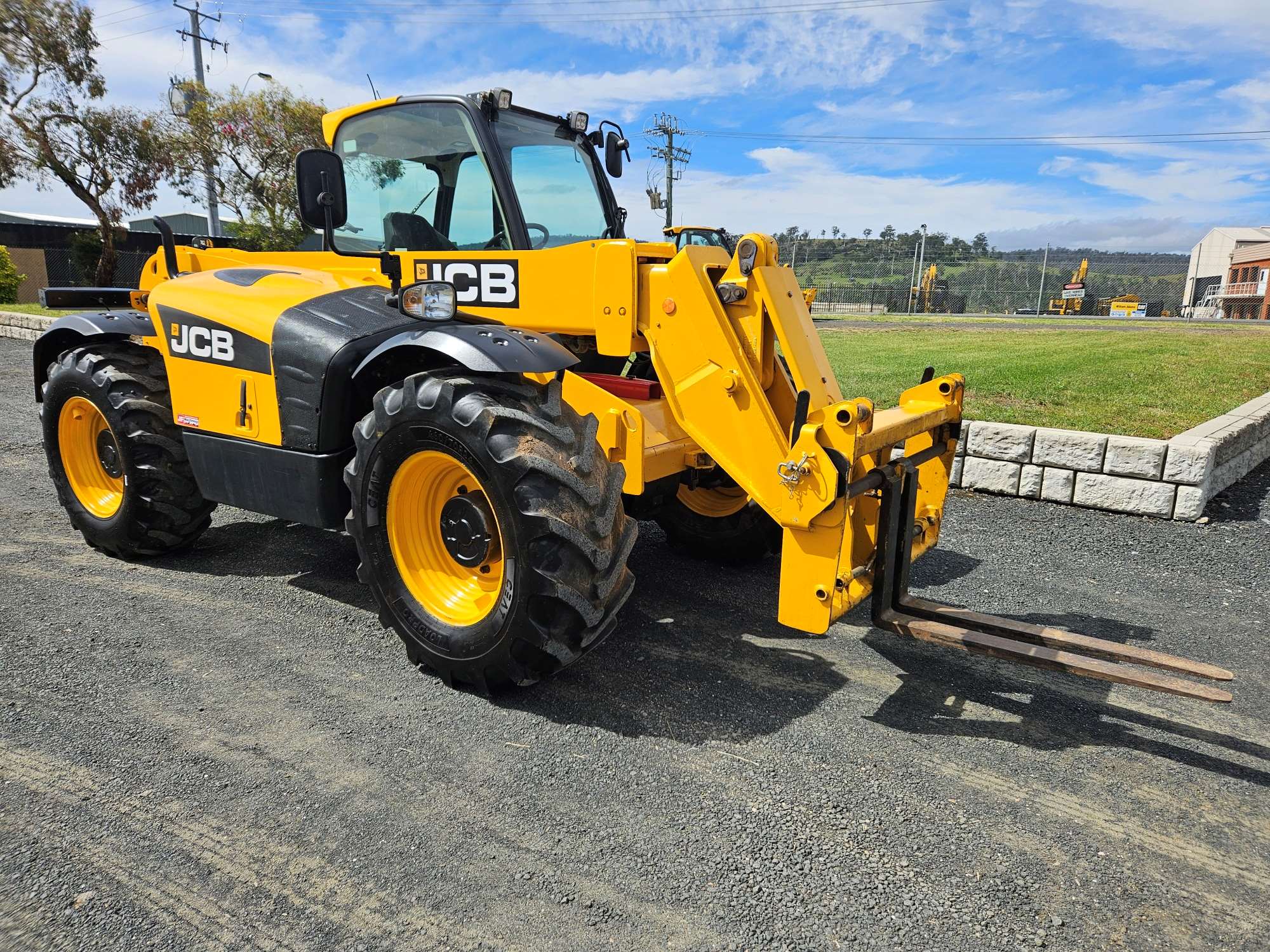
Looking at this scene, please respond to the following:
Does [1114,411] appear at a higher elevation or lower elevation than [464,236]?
lower

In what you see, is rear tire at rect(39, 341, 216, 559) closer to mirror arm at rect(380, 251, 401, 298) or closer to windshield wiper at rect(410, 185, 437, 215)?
mirror arm at rect(380, 251, 401, 298)

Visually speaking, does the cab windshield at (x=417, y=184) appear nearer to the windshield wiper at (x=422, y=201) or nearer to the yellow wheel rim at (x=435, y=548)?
the windshield wiper at (x=422, y=201)

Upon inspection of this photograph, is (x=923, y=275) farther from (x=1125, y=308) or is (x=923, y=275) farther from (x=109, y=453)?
(x=109, y=453)

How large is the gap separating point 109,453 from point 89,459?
37 cm

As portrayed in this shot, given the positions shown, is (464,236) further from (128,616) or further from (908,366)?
(908,366)

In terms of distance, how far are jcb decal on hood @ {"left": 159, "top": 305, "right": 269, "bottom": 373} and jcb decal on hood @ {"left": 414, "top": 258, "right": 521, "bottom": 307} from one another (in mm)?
886

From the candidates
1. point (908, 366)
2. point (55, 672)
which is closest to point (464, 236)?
point (55, 672)

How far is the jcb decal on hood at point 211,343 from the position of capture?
4.09 m

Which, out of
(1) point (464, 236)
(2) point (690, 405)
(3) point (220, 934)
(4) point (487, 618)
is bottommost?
(3) point (220, 934)

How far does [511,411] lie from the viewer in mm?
3295

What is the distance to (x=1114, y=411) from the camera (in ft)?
25.7

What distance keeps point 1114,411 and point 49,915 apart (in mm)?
8380

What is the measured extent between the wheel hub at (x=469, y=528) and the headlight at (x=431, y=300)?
800mm

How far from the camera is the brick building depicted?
50.6 m
